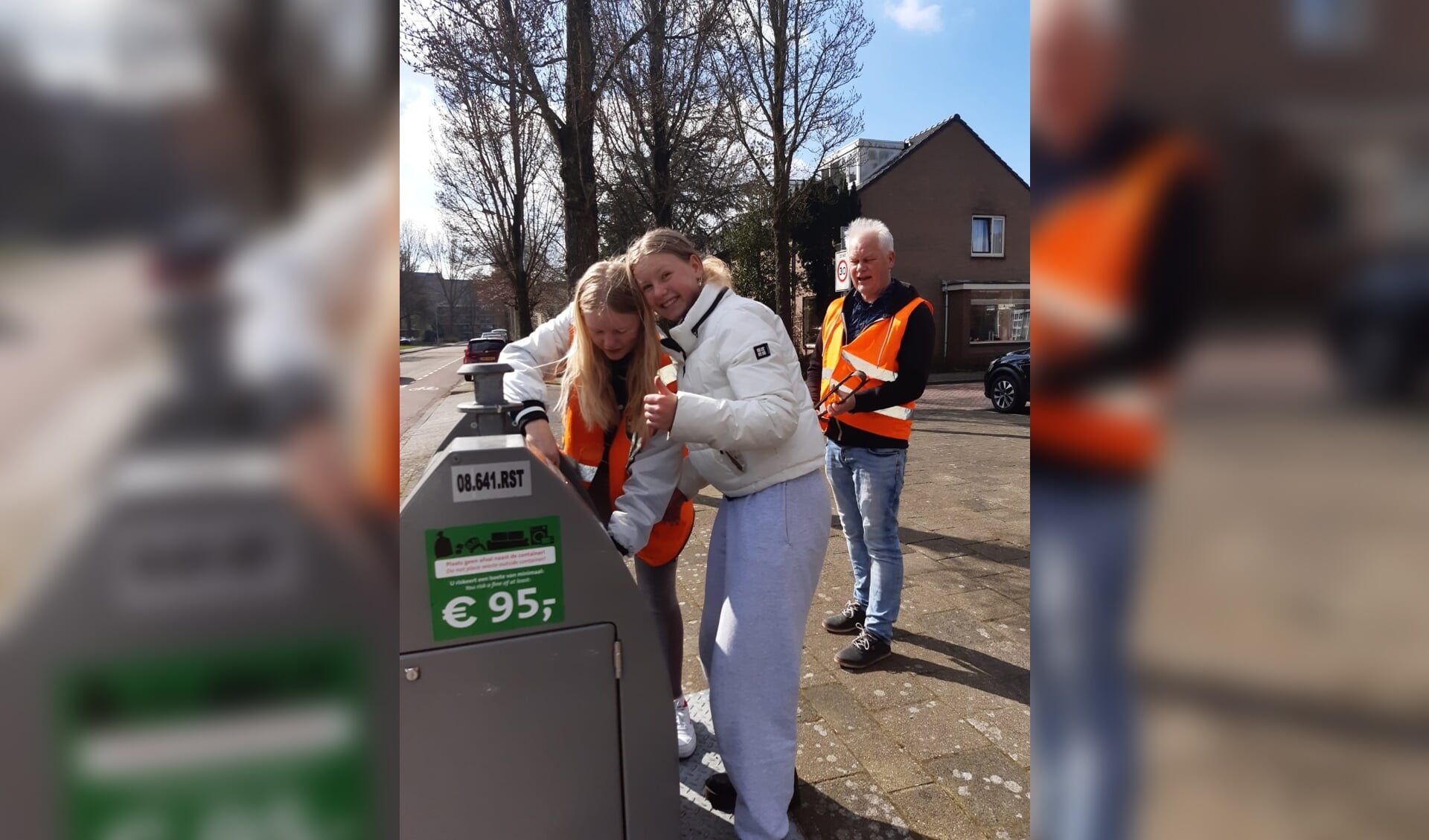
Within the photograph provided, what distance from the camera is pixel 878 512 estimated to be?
11.8 feet

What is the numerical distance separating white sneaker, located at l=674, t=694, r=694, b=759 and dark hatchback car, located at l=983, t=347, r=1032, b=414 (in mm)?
11588

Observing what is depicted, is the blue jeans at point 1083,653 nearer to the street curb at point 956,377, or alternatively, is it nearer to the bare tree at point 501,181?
the bare tree at point 501,181

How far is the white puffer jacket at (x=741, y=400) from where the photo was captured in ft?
6.77

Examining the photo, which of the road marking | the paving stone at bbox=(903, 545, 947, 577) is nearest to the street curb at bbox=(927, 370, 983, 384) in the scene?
the road marking

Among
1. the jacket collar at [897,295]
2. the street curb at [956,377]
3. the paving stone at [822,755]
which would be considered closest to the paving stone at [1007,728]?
the paving stone at [822,755]

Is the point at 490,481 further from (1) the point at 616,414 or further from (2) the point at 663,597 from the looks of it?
(2) the point at 663,597

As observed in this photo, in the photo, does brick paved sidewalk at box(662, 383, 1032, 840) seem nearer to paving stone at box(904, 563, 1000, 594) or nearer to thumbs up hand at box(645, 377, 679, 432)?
paving stone at box(904, 563, 1000, 594)

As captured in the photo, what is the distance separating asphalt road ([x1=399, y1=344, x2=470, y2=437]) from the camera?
→ 16280 millimetres

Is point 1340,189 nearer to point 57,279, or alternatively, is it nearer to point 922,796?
point 57,279

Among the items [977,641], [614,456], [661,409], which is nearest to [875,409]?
[977,641]

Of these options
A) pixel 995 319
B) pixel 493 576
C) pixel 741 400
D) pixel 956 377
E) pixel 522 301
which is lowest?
pixel 493 576

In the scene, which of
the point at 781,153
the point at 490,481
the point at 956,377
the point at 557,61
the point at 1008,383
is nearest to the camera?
the point at 490,481

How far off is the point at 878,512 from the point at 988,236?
960 inches

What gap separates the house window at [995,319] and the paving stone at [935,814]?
75.8 ft
